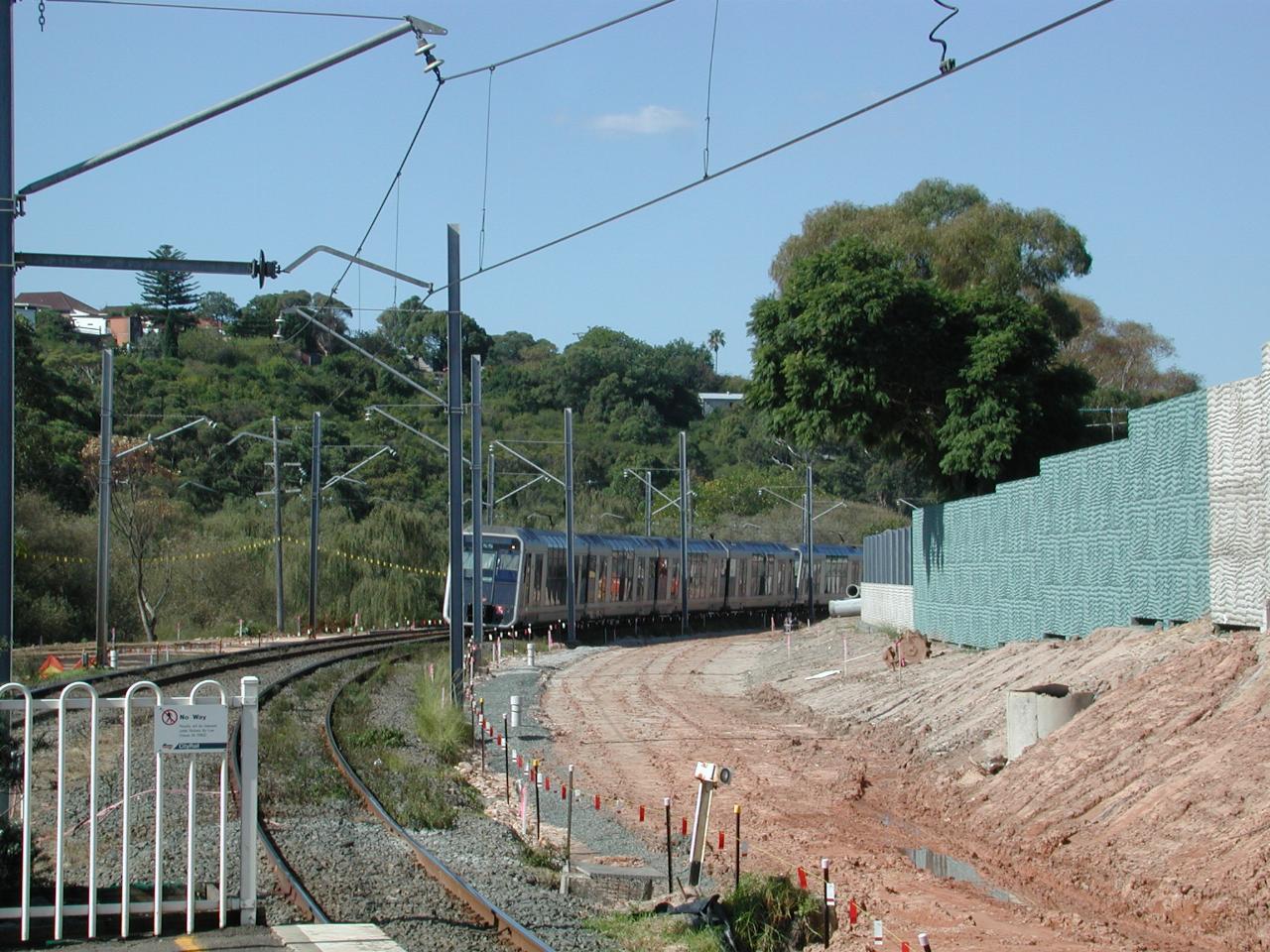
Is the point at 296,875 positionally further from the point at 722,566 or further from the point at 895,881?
the point at 722,566

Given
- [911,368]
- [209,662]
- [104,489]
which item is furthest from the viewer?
[911,368]

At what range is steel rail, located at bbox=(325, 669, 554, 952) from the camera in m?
9.13

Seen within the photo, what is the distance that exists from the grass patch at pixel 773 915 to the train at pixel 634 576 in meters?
26.8

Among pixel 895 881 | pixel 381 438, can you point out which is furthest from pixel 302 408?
pixel 895 881

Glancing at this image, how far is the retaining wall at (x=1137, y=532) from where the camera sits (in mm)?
16422

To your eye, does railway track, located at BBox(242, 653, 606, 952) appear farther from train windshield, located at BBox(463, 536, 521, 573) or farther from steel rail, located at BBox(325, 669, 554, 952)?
train windshield, located at BBox(463, 536, 521, 573)

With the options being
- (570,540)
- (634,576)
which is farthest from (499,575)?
(634,576)

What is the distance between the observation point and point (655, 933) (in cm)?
974

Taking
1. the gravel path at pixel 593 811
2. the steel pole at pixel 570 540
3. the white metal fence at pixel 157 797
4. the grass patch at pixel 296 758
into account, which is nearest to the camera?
the white metal fence at pixel 157 797

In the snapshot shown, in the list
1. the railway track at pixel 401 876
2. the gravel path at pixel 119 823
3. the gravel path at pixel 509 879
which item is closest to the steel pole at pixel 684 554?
the gravel path at pixel 119 823

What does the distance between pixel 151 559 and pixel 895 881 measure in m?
44.6

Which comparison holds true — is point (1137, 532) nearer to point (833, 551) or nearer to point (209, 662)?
point (209, 662)

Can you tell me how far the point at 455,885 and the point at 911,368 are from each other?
2724 cm

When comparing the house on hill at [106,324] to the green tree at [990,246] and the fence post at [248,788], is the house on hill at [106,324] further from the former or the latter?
the fence post at [248,788]
